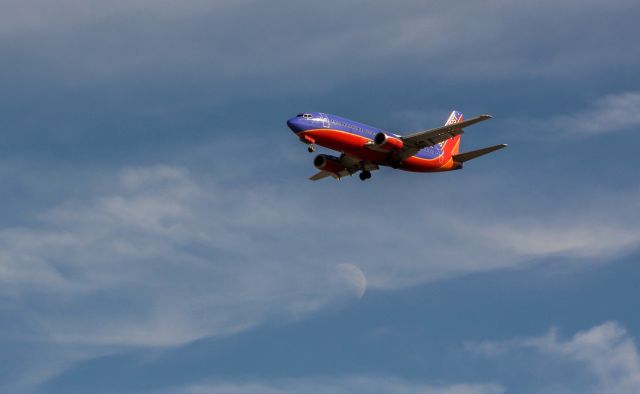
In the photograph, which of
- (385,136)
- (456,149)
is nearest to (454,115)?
(456,149)

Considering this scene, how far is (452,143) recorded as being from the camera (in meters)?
115

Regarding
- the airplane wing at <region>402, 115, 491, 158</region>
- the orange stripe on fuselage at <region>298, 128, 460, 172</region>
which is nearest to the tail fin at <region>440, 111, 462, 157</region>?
the orange stripe on fuselage at <region>298, 128, 460, 172</region>

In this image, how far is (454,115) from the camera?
12225 centimetres

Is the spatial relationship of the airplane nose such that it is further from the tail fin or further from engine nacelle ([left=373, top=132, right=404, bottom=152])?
the tail fin

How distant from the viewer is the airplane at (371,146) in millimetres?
92938

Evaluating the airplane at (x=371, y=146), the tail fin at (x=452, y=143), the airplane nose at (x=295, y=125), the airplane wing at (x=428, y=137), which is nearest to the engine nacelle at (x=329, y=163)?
the airplane at (x=371, y=146)

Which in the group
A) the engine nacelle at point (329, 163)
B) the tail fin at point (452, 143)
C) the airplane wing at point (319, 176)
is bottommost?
the engine nacelle at point (329, 163)

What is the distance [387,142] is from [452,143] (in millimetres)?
20982

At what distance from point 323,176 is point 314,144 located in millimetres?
17492

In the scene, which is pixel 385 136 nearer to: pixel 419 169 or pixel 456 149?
pixel 419 169

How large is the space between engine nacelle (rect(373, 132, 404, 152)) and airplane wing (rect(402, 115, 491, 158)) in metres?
0.80

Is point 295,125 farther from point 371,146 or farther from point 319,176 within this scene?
point 319,176

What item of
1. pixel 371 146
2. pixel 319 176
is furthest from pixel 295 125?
pixel 319 176

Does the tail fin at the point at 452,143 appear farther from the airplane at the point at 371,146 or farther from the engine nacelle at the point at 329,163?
the engine nacelle at the point at 329,163
